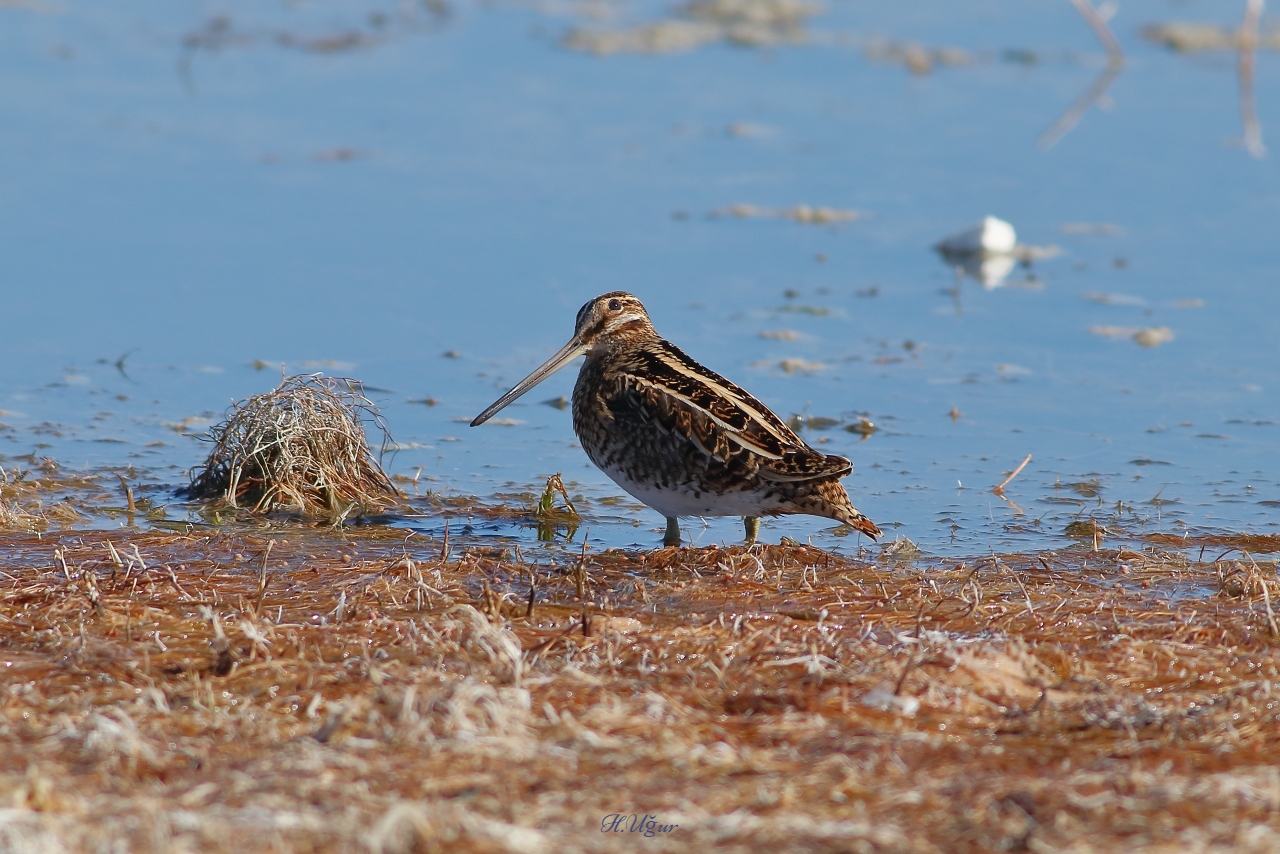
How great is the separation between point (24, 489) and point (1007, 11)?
10.6 meters

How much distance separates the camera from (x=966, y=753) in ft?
11.1

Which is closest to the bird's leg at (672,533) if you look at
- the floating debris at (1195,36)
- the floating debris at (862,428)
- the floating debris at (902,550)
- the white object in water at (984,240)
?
the floating debris at (902,550)

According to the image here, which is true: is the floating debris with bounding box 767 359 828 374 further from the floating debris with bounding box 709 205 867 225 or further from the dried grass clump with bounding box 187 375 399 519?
the dried grass clump with bounding box 187 375 399 519

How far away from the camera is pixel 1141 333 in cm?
789

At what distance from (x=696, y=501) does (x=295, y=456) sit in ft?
4.64

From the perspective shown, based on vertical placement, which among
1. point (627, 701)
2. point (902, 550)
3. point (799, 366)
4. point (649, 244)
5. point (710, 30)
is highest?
point (710, 30)

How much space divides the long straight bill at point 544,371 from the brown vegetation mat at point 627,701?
1060 millimetres

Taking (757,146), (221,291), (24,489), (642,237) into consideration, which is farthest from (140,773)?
(757,146)

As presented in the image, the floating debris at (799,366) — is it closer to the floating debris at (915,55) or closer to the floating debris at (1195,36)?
the floating debris at (915,55)

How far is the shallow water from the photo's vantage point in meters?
6.64

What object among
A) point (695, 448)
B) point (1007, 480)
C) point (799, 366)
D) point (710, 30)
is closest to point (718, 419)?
point (695, 448)

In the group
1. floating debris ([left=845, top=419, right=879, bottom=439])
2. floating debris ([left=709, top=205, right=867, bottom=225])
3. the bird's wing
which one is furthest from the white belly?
floating debris ([left=709, top=205, right=867, bottom=225])

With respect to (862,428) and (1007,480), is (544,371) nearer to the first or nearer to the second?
(862,428)

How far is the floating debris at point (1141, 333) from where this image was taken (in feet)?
25.7
